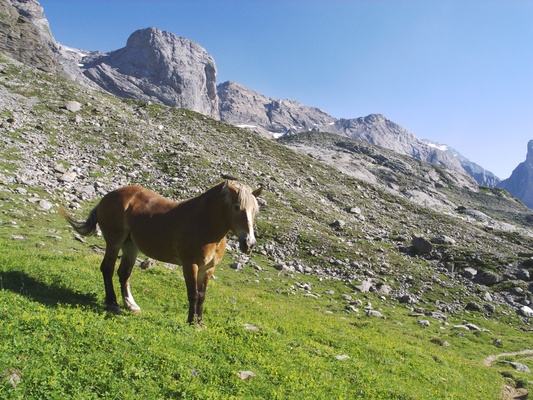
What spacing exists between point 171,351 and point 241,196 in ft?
12.1

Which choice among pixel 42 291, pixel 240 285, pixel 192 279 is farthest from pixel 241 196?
pixel 240 285

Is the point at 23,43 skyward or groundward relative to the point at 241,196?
skyward

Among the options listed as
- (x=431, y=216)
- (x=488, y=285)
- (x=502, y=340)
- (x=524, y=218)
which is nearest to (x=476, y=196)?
(x=524, y=218)

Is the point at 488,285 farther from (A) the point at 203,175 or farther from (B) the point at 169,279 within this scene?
(B) the point at 169,279

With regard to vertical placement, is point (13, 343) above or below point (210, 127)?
below

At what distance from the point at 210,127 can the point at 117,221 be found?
202 feet

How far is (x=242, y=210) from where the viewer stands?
8289 millimetres

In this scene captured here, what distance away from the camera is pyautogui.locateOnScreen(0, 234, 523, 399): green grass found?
6.07m

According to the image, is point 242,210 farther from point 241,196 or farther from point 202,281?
point 202,281

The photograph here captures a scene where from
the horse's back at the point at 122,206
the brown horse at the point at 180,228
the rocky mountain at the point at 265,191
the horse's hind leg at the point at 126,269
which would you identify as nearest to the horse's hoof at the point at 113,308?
the brown horse at the point at 180,228

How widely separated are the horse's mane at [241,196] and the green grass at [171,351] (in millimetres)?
3367

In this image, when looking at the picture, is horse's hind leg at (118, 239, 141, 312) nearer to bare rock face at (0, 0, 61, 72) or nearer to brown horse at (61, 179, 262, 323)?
brown horse at (61, 179, 262, 323)

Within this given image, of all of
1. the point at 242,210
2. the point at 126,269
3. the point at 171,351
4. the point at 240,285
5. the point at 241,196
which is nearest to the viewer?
the point at 171,351

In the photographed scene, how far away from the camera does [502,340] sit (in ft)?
89.5
